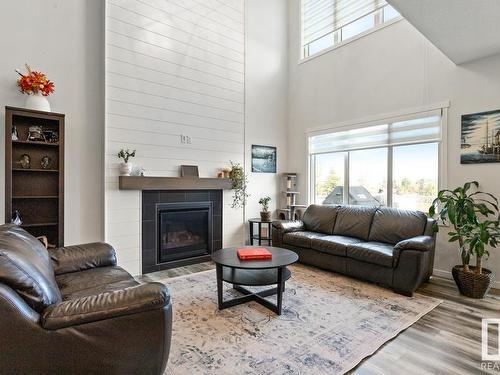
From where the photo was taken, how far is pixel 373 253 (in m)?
3.24

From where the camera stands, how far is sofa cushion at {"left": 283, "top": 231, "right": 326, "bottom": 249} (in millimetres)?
3982

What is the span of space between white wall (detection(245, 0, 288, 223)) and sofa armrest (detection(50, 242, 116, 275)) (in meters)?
2.86

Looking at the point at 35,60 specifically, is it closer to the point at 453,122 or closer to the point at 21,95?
the point at 21,95

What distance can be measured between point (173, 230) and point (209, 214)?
65cm

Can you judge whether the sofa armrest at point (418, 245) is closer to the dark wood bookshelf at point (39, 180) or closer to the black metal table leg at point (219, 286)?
the black metal table leg at point (219, 286)

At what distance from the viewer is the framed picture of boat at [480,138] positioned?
3.28 meters

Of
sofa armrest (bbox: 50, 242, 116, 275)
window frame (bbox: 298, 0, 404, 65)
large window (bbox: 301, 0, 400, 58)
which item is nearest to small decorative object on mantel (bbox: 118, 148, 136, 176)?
sofa armrest (bbox: 50, 242, 116, 275)

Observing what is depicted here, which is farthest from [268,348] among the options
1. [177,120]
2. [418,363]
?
[177,120]

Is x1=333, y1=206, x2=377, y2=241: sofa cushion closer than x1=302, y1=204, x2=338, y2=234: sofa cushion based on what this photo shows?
Yes

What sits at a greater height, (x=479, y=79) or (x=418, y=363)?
(x=479, y=79)

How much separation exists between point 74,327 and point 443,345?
8.15 feet

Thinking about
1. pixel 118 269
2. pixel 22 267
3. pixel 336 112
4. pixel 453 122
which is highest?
pixel 336 112

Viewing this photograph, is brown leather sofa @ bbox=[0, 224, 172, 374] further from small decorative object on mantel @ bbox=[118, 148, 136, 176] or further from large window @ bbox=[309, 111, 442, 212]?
large window @ bbox=[309, 111, 442, 212]

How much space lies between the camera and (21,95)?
3.19 m
